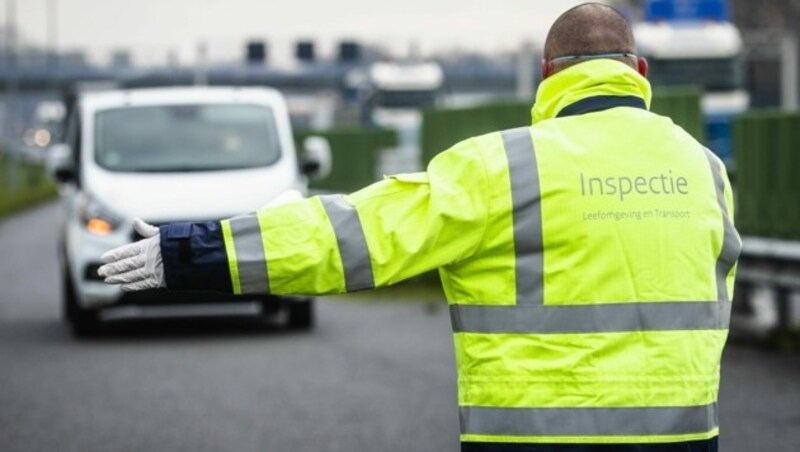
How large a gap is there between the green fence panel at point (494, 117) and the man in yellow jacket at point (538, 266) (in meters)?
12.5

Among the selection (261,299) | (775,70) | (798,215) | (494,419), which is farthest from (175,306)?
(775,70)

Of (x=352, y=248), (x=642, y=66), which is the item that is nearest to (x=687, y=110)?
(x=642, y=66)

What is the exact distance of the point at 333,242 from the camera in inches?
166

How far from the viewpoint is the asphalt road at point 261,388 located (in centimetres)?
1021

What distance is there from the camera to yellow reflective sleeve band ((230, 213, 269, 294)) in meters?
4.22

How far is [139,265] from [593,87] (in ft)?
3.52

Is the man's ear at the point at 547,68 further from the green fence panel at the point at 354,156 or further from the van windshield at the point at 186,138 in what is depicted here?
the green fence panel at the point at 354,156

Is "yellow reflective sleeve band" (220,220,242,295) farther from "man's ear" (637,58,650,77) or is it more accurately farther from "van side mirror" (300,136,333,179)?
"van side mirror" (300,136,333,179)

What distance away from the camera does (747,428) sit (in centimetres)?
1048

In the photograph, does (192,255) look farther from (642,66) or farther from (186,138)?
(186,138)

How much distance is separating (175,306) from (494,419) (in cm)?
Answer: 1160

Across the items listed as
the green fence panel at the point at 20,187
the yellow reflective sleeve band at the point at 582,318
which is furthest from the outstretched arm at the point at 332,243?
the green fence panel at the point at 20,187

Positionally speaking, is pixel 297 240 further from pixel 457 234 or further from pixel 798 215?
pixel 798 215

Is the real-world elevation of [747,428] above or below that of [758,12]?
above
